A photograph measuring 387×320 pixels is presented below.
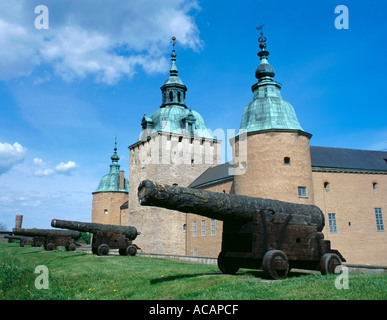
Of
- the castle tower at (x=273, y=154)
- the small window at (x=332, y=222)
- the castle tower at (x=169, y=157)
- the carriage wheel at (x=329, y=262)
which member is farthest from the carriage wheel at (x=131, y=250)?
the carriage wheel at (x=329, y=262)

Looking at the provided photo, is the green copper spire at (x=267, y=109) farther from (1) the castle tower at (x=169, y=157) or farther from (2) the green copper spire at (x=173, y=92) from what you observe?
(2) the green copper spire at (x=173, y=92)

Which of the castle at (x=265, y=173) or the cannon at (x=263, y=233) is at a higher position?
the castle at (x=265, y=173)

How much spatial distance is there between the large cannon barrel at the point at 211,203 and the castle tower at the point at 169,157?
23.3 meters

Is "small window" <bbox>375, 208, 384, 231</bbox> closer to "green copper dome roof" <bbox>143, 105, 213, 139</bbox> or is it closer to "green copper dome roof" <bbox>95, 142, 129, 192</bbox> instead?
"green copper dome roof" <bbox>143, 105, 213, 139</bbox>

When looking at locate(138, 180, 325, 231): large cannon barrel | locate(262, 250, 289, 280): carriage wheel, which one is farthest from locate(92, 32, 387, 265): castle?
locate(262, 250, 289, 280): carriage wheel

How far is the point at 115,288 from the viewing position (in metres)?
8.26

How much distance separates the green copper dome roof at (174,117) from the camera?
34219mm

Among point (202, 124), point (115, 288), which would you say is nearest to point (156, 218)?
point (202, 124)

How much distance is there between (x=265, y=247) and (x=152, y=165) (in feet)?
85.3

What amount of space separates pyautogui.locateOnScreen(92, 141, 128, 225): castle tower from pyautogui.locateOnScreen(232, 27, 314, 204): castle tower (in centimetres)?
2430

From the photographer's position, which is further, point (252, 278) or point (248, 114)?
point (248, 114)
